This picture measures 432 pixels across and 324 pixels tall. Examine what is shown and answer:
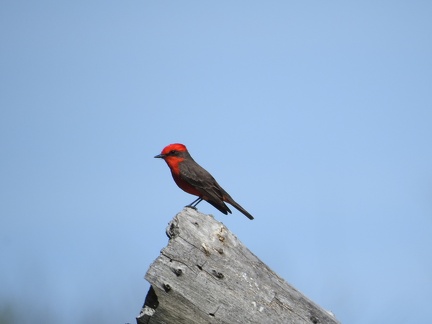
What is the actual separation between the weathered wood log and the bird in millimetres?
4266

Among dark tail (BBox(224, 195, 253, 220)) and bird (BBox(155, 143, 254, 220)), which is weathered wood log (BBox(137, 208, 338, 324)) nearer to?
bird (BBox(155, 143, 254, 220))

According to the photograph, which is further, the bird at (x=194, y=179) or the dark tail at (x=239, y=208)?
the dark tail at (x=239, y=208)

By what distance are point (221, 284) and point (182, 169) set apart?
16.3 feet

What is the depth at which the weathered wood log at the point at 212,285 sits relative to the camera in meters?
4.93

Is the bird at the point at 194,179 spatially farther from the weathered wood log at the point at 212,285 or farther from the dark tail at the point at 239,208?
the weathered wood log at the point at 212,285

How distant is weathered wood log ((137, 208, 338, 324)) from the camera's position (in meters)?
4.93

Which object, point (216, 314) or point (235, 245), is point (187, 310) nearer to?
point (216, 314)

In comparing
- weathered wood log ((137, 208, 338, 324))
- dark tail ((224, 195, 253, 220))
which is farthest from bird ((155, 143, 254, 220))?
weathered wood log ((137, 208, 338, 324))

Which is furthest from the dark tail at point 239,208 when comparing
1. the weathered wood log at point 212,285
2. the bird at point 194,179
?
the weathered wood log at point 212,285

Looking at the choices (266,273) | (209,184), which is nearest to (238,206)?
(209,184)

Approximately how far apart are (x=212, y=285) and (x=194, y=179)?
482 centimetres

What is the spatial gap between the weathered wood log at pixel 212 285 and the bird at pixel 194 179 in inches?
168

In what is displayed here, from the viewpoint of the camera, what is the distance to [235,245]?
5.27m

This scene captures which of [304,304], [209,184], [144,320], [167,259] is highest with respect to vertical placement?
[209,184]
